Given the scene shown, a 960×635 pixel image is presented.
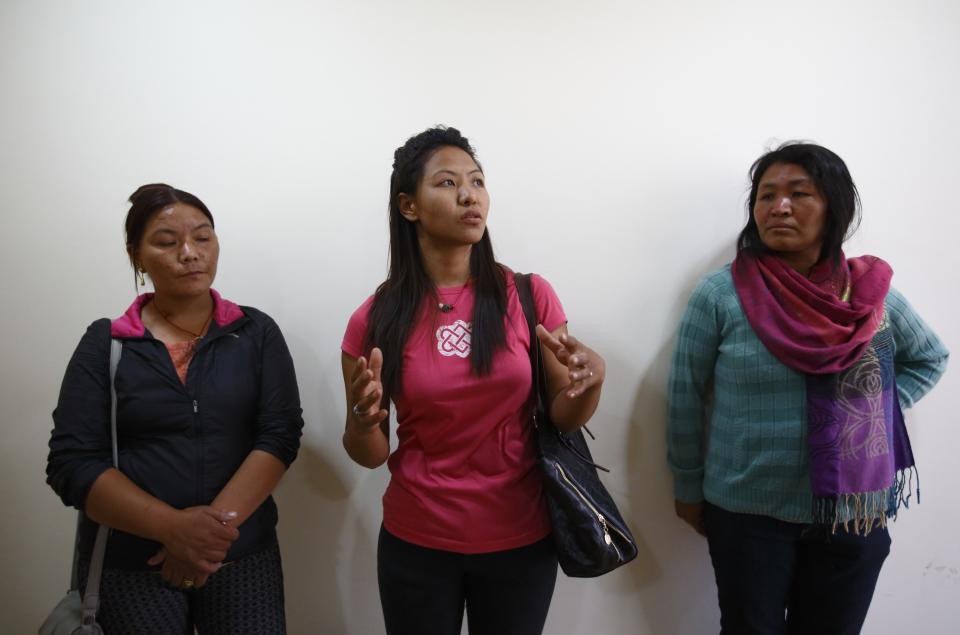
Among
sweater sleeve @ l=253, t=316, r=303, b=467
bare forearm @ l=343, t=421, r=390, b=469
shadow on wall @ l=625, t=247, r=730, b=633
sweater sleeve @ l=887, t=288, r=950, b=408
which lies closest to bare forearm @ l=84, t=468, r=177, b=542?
sweater sleeve @ l=253, t=316, r=303, b=467

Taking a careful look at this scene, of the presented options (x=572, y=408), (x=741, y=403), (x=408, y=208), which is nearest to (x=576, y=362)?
(x=572, y=408)

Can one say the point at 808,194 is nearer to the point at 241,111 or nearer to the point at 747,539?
the point at 747,539

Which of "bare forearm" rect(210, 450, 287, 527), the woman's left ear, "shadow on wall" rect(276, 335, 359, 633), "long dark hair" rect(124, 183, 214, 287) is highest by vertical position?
the woman's left ear

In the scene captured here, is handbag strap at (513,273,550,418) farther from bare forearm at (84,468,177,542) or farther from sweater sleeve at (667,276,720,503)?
bare forearm at (84,468,177,542)

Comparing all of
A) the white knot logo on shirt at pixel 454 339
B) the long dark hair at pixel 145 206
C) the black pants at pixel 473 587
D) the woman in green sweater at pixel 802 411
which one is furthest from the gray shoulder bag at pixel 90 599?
the woman in green sweater at pixel 802 411

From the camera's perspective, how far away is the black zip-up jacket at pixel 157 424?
1.11 meters

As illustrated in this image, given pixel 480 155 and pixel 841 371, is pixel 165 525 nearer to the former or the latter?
Result: pixel 480 155

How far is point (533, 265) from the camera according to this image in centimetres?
154

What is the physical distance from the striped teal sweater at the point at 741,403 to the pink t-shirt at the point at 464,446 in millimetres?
525

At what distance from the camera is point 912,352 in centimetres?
143

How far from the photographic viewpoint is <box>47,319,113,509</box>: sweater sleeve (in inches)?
43.1

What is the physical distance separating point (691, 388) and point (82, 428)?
4.77ft

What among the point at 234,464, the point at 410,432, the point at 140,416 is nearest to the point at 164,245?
the point at 140,416

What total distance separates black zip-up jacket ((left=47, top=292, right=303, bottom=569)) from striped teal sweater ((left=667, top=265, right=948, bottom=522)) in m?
1.07
